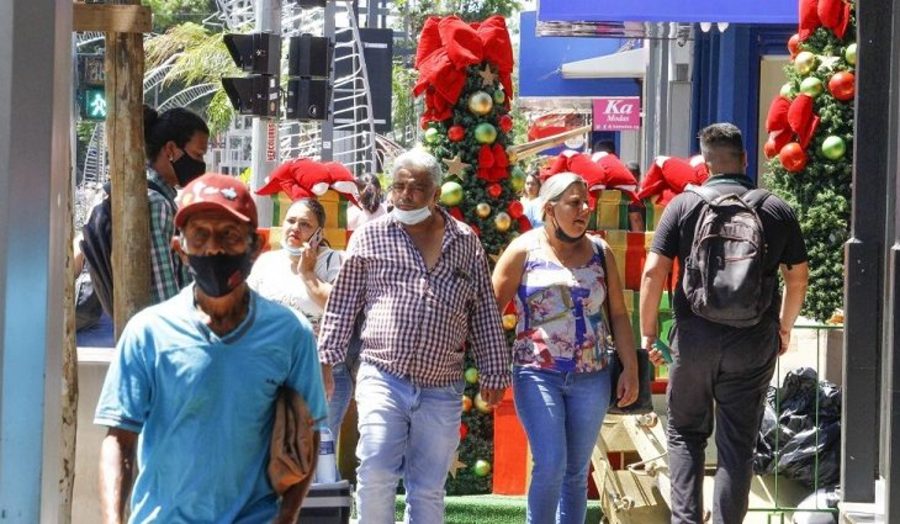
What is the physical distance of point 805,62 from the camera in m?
9.09

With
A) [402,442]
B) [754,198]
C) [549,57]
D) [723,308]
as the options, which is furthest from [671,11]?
[549,57]

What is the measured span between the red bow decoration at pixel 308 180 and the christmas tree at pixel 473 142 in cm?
75

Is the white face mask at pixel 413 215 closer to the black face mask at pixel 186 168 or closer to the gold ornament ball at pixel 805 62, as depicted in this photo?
the black face mask at pixel 186 168

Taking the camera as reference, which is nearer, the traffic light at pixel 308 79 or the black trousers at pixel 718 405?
the black trousers at pixel 718 405

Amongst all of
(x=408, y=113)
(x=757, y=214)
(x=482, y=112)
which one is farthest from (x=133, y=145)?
(x=408, y=113)

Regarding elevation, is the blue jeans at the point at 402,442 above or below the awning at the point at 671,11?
below

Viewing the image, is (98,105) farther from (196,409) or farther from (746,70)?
(196,409)

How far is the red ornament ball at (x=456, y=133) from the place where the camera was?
352 inches

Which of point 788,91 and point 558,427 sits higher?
point 788,91

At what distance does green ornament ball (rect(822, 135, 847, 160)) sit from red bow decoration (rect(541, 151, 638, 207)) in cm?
126

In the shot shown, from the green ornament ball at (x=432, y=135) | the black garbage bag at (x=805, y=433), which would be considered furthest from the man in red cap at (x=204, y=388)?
the green ornament ball at (x=432, y=135)

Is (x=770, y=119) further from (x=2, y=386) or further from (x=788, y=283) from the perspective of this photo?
(x=2, y=386)

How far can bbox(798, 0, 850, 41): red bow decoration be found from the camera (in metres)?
8.88

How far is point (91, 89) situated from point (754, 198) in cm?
1149
